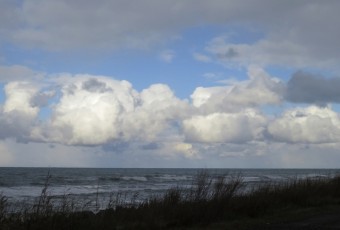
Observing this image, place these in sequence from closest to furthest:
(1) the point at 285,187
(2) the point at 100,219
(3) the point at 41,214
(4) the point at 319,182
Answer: (3) the point at 41,214
(2) the point at 100,219
(1) the point at 285,187
(4) the point at 319,182

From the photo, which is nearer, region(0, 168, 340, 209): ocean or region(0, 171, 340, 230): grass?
region(0, 171, 340, 230): grass

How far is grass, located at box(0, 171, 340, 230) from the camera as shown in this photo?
10.8m

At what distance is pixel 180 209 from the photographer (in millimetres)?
13406

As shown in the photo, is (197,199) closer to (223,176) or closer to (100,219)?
(223,176)

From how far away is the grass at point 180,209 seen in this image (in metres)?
10.8

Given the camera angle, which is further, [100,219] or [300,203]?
[300,203]

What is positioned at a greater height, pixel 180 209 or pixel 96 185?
pixel 180 209

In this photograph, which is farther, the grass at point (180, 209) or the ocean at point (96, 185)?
the ocean at point (96, 185)

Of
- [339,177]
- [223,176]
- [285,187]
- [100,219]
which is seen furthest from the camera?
[339,177]

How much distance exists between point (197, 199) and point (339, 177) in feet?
40.5

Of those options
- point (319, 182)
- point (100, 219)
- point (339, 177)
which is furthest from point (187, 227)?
point (339, 177)

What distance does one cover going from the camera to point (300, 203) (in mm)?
18406

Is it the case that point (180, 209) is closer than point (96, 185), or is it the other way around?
point (180, 209)

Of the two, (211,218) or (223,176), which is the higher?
Result: (223,176)
